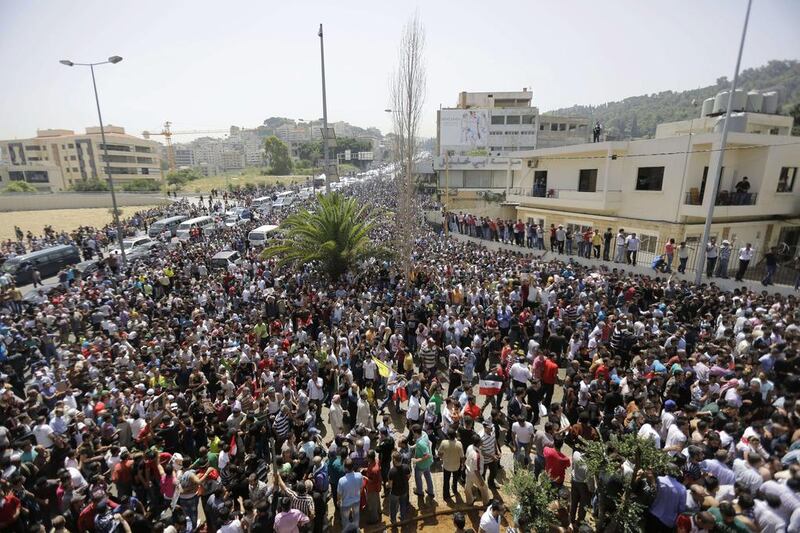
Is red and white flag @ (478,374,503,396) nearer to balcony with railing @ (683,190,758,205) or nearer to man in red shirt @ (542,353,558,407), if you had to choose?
man in red shirt @ (542,353,558,407)

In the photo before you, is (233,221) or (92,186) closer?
(233,221)

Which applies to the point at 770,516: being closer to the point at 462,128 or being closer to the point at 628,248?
the point at 628,248

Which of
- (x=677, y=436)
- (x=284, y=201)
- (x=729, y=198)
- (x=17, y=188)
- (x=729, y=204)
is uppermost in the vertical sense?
(x=729, y=198)

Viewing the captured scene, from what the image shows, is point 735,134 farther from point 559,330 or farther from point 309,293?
point 309,293

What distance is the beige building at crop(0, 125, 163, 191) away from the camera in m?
73.9

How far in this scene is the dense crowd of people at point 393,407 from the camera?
5.41 metres

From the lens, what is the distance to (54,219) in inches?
1544

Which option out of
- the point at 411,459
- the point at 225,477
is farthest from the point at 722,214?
the point at 225,477

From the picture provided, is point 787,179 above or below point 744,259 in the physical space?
above

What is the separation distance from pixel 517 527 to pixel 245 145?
212m

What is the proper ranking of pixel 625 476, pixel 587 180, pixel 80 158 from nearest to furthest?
pixel 625 476 < pixel 587 180 < pixel 80 158

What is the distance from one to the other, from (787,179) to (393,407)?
20.2m

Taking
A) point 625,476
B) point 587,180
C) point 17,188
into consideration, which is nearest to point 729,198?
point 587,180

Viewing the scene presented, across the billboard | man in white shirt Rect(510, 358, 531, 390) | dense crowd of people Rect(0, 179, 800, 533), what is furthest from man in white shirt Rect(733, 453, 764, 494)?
the billboard
